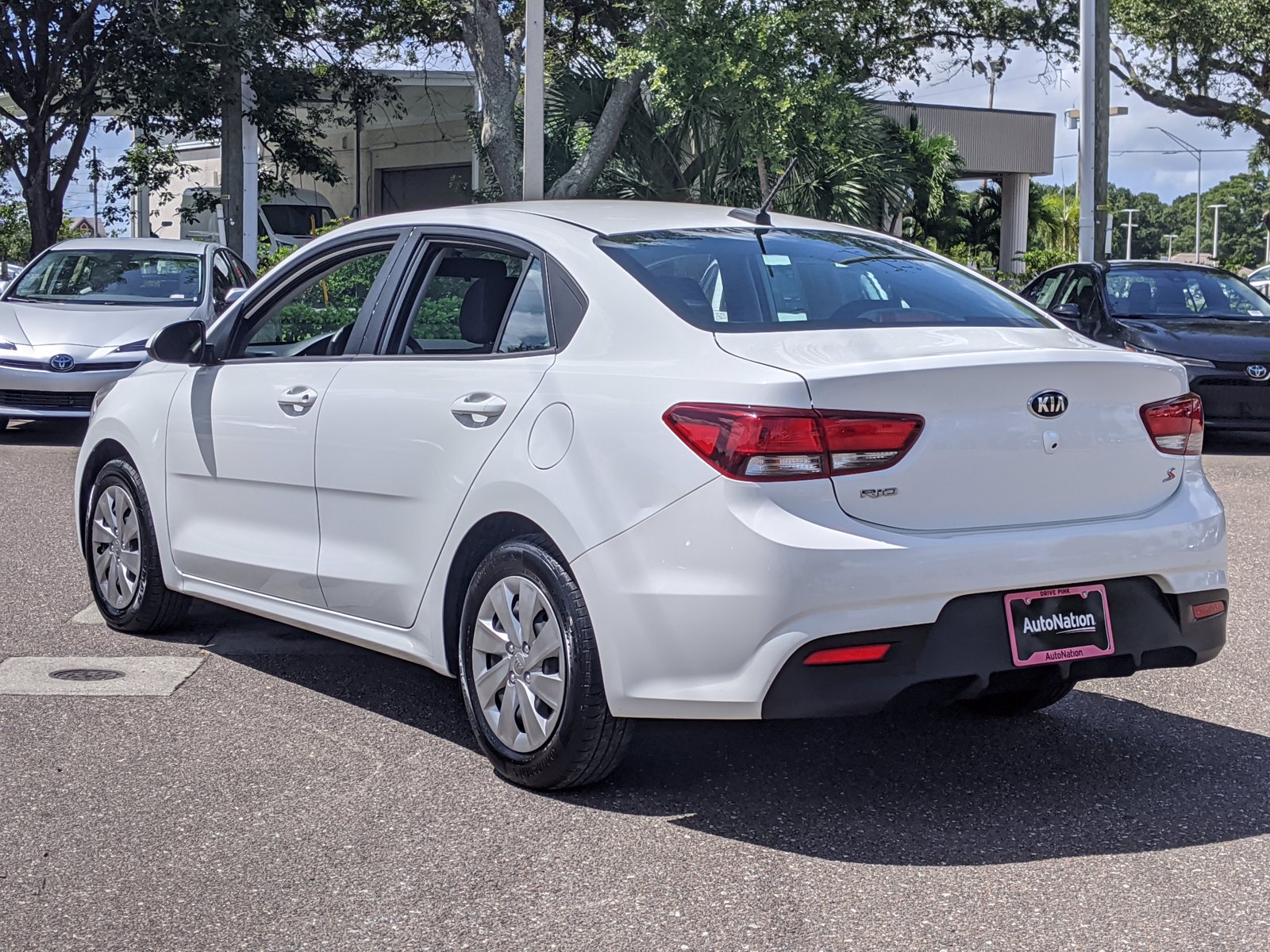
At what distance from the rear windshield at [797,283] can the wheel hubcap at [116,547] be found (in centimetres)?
260

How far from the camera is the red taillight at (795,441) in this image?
3.85 m

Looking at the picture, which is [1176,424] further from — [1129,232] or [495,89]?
[1129,232]

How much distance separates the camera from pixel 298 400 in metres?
5.27

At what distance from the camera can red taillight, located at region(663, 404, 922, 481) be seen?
3852 millimetres

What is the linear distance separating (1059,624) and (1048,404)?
0.56 meters

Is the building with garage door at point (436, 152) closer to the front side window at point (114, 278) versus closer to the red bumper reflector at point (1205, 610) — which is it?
the front side window at point (114, 278)

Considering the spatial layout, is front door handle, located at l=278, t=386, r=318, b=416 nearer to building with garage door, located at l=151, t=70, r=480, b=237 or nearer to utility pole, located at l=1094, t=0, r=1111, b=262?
utility pole, located at l=1094, t=0, r=1111, b=262

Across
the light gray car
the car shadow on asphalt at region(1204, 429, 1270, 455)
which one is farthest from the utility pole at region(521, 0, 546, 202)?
the car shadow on asphalt at region(1204, 429, 1270, 455)

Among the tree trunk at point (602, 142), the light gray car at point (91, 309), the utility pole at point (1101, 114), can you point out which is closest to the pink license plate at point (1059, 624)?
the light gray car at point (91, 309)

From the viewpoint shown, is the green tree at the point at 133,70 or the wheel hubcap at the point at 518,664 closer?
the wheel hubcap at the point at 518,664

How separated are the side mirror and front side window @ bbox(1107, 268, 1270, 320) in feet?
32.9

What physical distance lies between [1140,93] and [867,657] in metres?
27.8

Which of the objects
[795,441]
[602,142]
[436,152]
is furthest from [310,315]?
[436,152]

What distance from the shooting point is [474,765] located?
15.4 feet
